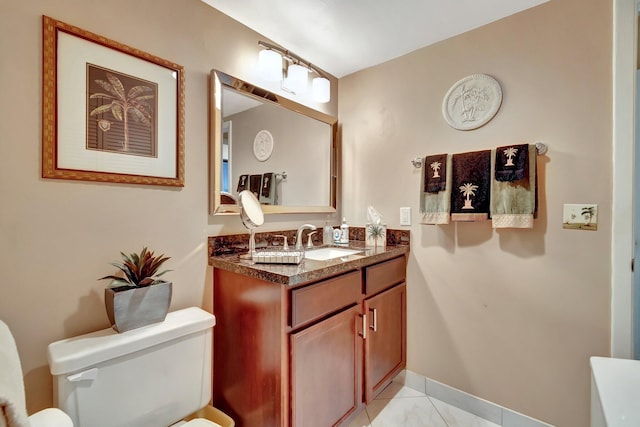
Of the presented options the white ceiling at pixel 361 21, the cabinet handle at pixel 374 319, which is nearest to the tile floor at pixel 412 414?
the cabinet handle at pixel 374 319

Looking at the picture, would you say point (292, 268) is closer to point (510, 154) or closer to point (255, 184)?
point (255, 184)

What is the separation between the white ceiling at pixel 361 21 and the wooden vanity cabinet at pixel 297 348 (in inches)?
54.3

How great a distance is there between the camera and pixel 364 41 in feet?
6.03

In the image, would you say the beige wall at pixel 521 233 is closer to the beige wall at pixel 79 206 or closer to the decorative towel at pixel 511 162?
the decorative towel at pixel 511 162

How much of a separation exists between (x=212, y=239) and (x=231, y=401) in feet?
2.57

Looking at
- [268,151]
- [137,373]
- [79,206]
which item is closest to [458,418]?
[137,373]

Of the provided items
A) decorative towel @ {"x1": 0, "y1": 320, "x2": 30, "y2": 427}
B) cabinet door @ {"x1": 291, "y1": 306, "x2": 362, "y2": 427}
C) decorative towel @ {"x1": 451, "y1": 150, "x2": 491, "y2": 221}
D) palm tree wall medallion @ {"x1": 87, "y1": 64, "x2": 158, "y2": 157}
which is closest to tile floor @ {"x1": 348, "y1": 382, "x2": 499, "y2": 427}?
cabinet door @ {"x1": 291, "y1": 306, "x2": 362, "y2": 427}

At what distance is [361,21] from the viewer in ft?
5.39

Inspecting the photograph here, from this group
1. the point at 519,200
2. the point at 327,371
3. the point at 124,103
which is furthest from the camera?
the point at 519,200

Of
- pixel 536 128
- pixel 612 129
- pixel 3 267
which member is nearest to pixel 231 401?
pixel 3 267

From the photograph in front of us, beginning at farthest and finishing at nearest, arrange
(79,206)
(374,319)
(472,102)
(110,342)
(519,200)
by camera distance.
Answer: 1. (472,102)
2. (374,319)
3. (519,200)
4. (79,206)
5. (110,342)

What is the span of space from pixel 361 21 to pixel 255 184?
110cm

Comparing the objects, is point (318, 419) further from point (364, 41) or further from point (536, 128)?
point (364, 41)

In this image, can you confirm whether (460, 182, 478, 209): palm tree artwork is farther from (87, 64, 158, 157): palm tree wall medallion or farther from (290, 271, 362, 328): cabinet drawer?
(87, 64, 158, 157): palm tree wall medallion
